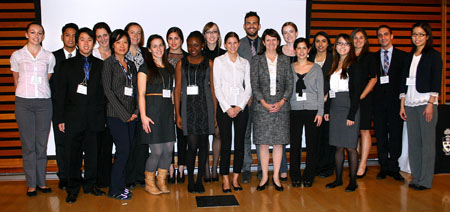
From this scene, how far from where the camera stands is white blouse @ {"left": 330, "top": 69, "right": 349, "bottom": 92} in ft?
12.6

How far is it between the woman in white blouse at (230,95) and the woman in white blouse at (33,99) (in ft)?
5.84

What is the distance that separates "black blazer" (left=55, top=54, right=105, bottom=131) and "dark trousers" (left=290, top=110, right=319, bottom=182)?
6.53ft

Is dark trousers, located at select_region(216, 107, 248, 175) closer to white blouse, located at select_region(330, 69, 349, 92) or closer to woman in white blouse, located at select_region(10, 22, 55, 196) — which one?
white blouse, located at select_region(330, 69, 349, 92)

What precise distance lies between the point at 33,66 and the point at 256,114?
2.34 m

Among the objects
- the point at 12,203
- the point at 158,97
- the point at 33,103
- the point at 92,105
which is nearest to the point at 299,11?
the point at 158,97

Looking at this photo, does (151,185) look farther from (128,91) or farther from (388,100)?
(388,100)

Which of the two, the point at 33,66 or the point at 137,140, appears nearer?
the point at 33,66

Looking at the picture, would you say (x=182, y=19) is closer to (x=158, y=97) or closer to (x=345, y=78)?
(x=158, y=97)

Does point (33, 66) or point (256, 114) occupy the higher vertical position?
point (33, 66)

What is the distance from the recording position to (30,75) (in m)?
3.69

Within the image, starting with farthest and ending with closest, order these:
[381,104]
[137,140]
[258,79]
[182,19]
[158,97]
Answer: [182,19], [381,104], [137,140], [258,79], [158,97]

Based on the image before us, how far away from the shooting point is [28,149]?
3771mm

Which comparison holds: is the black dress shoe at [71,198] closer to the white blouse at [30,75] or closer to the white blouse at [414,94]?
the white blouse at [30,75]

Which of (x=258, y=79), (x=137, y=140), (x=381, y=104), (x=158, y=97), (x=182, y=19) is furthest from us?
(x=182, y=19)
